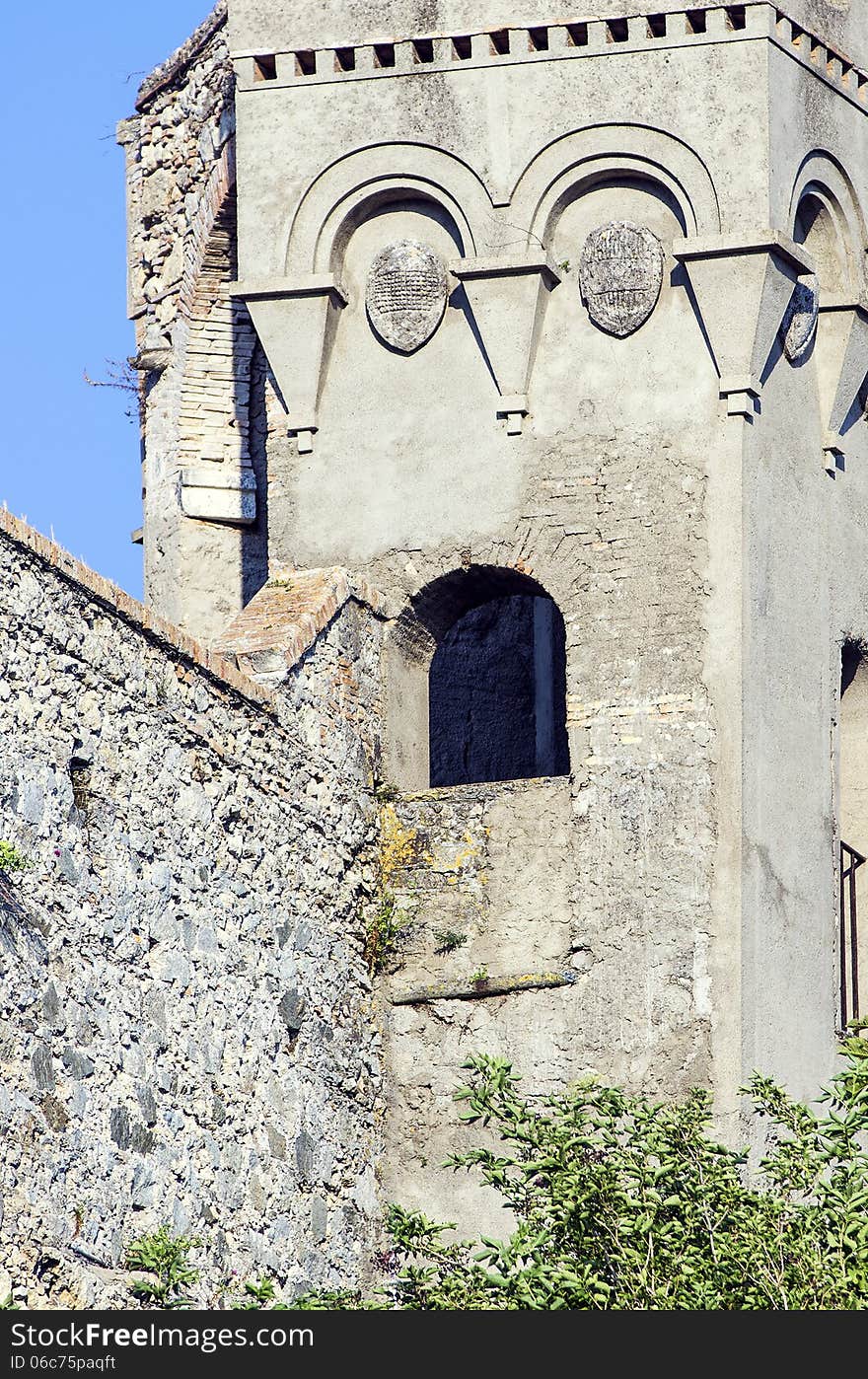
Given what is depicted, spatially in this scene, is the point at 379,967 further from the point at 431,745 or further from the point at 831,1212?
the point at 831,1212

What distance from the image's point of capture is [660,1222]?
1330 cm

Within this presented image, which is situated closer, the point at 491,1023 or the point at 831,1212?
the point at 831,1212

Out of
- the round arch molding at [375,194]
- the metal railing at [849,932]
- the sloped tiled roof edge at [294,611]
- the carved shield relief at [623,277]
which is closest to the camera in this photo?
the sloped tiled roof edge at [294,611]

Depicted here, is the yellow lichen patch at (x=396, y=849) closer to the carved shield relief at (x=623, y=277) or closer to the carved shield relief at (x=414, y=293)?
the carved shield relief at (x=414, y=293)

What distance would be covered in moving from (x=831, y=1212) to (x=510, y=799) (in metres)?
5.33

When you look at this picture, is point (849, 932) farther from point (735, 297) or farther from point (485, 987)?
point (735, 297)

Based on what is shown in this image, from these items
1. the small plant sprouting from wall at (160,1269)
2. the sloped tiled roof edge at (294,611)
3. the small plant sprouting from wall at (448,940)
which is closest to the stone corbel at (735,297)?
the sloped tiled roof edge at (294,611)

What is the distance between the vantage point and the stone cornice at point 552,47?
1800 centimetres

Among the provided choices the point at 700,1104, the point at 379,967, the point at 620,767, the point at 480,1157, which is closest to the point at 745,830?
the point at 620,767

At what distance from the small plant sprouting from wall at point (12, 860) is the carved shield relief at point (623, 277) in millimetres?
5550

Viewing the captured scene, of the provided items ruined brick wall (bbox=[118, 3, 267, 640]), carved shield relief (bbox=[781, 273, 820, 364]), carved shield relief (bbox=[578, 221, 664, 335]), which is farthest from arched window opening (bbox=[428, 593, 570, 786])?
carved shield relief (bbox=[578, 221, 664, 335])

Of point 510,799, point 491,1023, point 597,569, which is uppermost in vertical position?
point 597,569

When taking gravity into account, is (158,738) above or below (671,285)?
below

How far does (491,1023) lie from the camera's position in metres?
17.8
